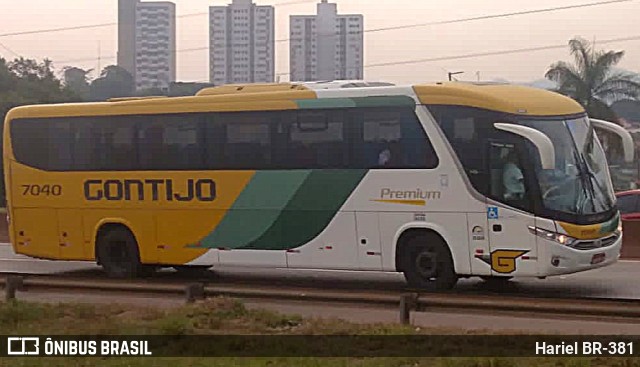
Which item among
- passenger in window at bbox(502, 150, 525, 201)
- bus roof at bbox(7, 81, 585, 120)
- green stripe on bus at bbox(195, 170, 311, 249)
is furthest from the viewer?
green stripe on bus at bbox(195, 170, 311, 249)

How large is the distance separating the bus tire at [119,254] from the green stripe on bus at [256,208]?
1656 millimetres

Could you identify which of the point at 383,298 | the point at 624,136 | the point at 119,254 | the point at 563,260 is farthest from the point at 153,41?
the point at 383,298

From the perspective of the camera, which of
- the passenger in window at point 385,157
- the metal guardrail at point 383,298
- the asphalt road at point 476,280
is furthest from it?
the asphalt road at point 476,280

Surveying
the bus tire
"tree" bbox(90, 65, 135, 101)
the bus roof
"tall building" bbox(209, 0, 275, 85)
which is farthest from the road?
"tall building" bbox(209, 0, 275, 85)

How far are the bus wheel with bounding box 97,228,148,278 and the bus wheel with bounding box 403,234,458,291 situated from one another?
5.09 metres

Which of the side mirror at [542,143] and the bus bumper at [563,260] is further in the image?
the bus bumper at [563,260]

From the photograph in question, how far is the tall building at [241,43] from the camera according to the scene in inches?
3654

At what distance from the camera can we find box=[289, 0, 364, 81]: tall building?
273 feet

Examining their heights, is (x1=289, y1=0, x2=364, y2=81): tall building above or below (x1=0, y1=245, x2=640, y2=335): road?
above

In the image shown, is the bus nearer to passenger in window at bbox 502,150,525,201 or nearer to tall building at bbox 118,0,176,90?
passenger in window at bbox 502,150,525,201

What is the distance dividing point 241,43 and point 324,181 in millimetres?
76692

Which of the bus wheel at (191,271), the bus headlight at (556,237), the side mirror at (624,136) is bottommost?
the bus wheel at (191,271)

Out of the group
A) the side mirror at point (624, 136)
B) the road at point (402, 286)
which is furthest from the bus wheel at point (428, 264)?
the side mirror at point (624, 136)

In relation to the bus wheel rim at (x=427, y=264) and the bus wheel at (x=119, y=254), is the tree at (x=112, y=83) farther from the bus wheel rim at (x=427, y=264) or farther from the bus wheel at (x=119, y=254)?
the bus wheel rim at (x=427, y=264)
